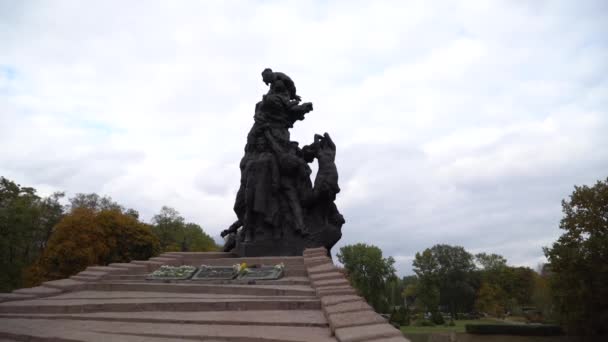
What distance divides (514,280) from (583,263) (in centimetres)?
3964

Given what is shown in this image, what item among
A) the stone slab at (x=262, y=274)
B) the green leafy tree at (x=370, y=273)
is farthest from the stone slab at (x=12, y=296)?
the green leafy tree at (x=370, y=273)

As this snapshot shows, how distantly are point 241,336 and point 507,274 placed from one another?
59.6 m

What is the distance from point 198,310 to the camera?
242 inches

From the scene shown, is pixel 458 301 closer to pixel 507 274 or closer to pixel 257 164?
pixel 507 274

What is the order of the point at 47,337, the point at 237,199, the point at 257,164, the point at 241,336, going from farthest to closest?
the point at 237,199, the point at 257,164, the point at 47,337, the point at 241,336

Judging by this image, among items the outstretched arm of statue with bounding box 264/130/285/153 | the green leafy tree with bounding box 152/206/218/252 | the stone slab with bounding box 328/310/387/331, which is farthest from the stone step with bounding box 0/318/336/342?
the green leafy tree with bounding box 152/206/218/252

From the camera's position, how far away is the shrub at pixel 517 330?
28141 millimetres

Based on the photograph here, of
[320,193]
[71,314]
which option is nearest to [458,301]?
[320,193]

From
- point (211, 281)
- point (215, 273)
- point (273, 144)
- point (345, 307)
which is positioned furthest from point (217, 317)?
point (273, 144)

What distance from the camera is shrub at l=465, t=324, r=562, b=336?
28141 millimetres

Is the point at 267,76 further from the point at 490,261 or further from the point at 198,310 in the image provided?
the point at 490,261

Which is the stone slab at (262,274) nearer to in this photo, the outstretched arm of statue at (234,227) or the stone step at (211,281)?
the stone step at (211,281)

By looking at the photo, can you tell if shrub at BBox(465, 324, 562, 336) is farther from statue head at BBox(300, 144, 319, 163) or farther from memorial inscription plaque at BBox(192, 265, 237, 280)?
memorial inscription plaque at BBox(192, 265, 237, 280)

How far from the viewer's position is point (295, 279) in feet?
25.6
